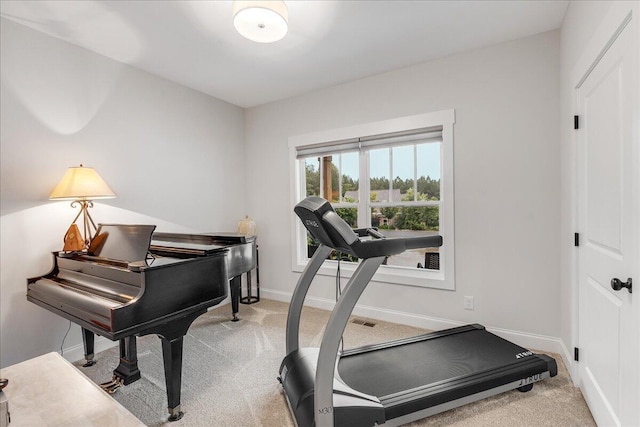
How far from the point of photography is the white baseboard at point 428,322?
103 inches

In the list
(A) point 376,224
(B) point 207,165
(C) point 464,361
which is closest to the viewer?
(C) point 464,361

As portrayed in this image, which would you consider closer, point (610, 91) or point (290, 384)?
point (610, 91)

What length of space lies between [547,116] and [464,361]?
82.1 inches

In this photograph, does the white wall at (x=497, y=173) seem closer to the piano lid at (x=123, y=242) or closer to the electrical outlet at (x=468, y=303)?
the electrical outlet at (x=468, y=303)

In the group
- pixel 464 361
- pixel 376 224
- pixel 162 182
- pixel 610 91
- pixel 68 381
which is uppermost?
pixel 610 91

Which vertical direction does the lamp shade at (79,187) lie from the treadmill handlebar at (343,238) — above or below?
above

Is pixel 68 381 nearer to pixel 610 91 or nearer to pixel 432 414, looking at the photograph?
pixel 432 414

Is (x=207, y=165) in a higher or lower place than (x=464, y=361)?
higher

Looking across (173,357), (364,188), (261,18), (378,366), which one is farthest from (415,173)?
(173,357)

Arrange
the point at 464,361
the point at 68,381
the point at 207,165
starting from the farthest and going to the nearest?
the point at 207,165 < the point at 464,361 < the point at 68,381

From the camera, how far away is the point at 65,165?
2.62 m

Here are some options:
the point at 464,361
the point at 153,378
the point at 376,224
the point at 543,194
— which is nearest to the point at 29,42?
the point at 153,378

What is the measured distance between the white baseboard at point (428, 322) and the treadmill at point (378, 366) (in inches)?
12.7

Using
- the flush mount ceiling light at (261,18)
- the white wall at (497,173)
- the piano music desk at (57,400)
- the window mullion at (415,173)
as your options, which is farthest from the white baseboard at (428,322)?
the flush mount ceiling light at (261,18)
